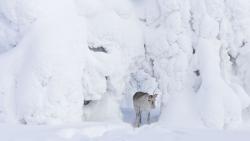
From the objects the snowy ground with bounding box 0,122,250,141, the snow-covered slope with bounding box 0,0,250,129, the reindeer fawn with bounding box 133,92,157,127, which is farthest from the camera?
the reindeer fawn with bounding box 133,92,157,127

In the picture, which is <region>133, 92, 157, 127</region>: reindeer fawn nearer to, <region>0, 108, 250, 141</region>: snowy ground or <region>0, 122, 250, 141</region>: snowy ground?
<region>0, 108, 250, 141</region>: snowy ground

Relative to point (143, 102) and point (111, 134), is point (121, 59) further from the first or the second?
point (111, 134)

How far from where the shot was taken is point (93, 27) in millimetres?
9102

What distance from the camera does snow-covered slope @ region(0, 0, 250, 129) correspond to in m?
8.13

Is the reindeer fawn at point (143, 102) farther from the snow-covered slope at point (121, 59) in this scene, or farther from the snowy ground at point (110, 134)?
the snowy ground at point (110, 134)

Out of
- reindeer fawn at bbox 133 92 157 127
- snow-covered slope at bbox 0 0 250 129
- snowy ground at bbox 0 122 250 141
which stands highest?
snow-covered slope at bbox 0 0 250 129

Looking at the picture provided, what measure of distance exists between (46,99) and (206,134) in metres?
3.08

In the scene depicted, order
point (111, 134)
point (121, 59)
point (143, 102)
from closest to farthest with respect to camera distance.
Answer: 1. point (111, 134)
2. point (143, 102)
3. point (121, 59)

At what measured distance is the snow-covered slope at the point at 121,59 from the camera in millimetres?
8133

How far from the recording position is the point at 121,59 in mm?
9219

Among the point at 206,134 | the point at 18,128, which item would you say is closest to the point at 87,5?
the point at 18,128

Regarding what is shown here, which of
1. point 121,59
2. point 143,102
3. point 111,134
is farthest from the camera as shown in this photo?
point 121,59

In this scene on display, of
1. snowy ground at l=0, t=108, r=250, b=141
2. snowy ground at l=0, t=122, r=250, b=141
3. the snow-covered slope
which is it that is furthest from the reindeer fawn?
snowy ground at l=0, t=122, r=250, b=141

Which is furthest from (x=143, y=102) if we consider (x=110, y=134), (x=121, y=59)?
(x=110, y=134)
